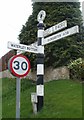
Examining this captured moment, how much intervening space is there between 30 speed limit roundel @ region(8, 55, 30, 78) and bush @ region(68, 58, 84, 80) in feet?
28.0

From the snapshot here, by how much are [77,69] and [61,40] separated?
234cm

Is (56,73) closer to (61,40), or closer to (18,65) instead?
(61,40)

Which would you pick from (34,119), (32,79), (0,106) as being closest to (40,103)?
(34,119)

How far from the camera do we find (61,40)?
A: 55.1ft

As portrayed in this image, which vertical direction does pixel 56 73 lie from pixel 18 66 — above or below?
below

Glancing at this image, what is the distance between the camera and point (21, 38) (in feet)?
61.5

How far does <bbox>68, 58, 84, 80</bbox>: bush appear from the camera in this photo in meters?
14.9

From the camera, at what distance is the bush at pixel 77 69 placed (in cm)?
1491

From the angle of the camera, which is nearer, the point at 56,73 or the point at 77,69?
the point at 77,69

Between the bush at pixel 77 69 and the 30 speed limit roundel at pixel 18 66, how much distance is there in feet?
28.0

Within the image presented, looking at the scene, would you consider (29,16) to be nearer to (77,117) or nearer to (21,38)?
(21,38)

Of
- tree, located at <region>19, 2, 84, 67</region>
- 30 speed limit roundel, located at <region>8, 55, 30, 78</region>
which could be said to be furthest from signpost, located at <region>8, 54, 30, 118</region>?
tree, located at <region>19, 2, 84, 67</region>

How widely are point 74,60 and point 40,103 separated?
6934mm

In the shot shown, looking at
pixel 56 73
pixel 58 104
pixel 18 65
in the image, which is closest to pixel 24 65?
pixel 18 65
